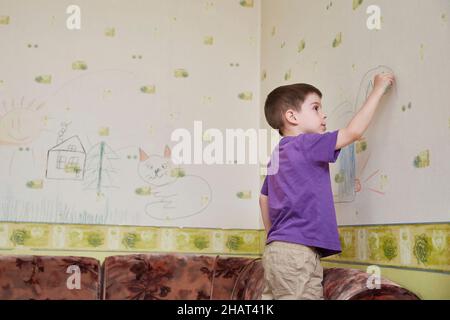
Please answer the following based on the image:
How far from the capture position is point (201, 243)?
2.62 meters

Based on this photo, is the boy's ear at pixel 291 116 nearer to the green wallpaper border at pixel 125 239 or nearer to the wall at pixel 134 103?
the wall at pixel 134 103

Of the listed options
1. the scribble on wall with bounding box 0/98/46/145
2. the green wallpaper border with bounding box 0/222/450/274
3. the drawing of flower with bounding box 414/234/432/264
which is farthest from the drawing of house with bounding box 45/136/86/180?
the drawing of flower with bounding box 414/234/432/264

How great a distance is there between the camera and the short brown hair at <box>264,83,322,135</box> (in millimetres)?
1717

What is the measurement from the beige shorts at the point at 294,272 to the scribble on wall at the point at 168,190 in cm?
112

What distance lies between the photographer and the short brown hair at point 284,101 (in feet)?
5.63

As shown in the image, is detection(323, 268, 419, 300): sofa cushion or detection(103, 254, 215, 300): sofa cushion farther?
detection(103, 254, 215, 300): sofa cushion

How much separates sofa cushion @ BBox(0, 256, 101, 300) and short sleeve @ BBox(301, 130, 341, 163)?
3.77 feet

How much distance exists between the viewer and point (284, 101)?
1.73 metres

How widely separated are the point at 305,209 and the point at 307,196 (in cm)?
4

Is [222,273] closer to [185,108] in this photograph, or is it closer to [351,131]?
[185,108]

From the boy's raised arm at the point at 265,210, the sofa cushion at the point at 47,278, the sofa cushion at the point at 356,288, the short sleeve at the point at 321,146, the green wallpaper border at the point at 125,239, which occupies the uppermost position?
the short sleeve at the point at 321,146

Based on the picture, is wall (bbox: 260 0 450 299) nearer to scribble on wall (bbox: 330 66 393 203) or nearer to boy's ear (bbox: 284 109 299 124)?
scribble on wall (bbox: 330 66 393 203)

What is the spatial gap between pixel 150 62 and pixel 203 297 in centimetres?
117

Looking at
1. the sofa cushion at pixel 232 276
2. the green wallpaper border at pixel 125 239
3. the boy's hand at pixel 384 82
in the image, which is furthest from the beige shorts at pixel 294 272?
the green wallpaper border at pixel 125 239
